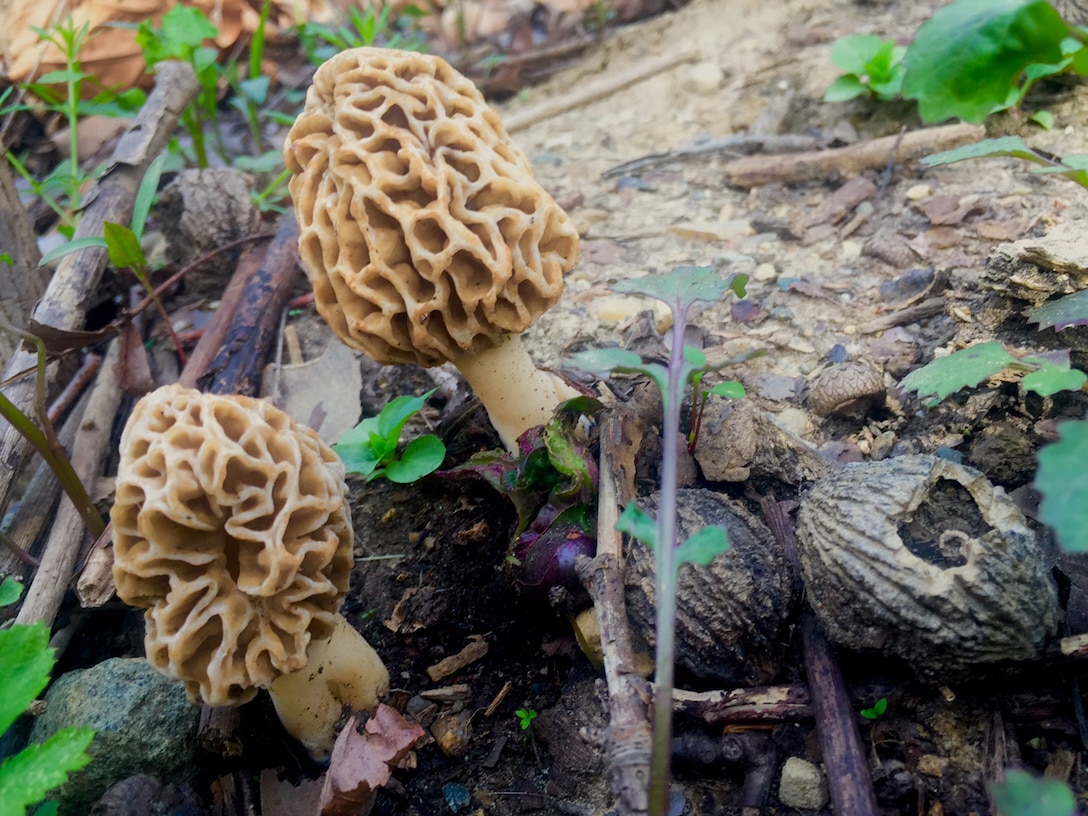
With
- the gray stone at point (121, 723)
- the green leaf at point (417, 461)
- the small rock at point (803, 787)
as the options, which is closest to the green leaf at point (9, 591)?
the gray stone at point (121, 723)

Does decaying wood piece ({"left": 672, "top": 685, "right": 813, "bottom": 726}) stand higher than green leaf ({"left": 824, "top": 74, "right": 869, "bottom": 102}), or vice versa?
green leaf ({"left": 824, "top": 74, "right": 869, "bottom": 102})

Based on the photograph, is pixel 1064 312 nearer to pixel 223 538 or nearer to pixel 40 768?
pixel 223 538

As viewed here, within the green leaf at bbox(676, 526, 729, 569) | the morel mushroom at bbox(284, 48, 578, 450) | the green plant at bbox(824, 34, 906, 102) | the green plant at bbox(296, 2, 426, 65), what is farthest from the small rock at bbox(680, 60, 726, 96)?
the green leaf at bbox(676, 526, 729, 569)

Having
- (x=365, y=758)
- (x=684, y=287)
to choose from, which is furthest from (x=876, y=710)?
(x=365, y=758)

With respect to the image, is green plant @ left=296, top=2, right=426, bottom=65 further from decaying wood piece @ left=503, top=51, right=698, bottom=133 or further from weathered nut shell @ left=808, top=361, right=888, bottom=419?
weathered nut shell @ left=808, top=361, right=888, bottom=419

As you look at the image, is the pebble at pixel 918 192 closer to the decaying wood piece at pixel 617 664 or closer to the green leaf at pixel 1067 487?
the decaying wood piece at pixel 617 664
